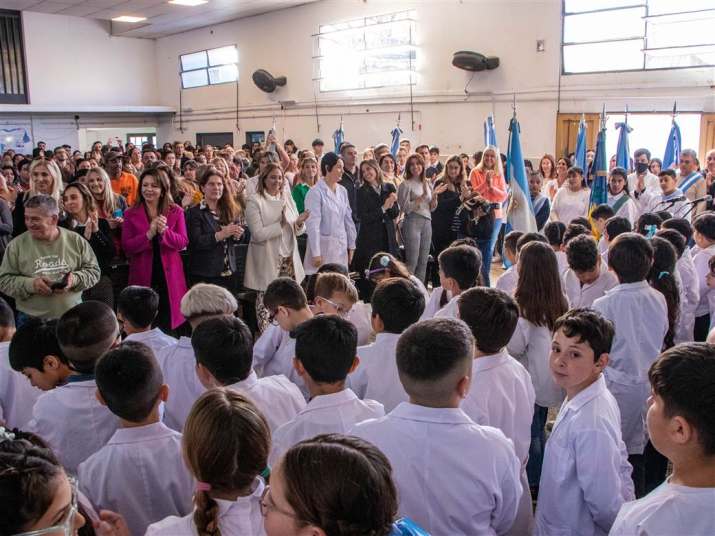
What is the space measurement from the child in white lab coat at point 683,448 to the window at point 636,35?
8439mm

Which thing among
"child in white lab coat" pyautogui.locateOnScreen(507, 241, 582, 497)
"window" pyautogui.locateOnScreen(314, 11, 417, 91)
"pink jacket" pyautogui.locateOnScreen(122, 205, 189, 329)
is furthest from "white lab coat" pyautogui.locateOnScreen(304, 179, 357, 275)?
"window" pyautogui.locateOnScreen(314, 11, 417, 91)

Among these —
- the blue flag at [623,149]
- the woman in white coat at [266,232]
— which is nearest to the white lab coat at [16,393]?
the woman in white coat at [266,232]

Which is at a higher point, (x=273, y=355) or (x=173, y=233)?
(x=173, y=233)

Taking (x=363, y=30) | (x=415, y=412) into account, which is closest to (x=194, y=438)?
(x=415, y=412)

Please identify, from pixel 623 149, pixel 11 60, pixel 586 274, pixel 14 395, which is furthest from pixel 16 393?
pixel 11 60

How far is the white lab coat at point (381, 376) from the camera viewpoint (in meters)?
2.29

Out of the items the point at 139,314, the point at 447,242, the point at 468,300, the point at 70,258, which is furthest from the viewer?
the point at 447,242

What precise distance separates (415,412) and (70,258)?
8.16 ft

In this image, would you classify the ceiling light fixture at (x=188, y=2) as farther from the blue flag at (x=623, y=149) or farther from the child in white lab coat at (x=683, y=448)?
the child in white lab coat at (x=683, y=448)

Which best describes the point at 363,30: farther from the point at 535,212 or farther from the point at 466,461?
the point at 466,461

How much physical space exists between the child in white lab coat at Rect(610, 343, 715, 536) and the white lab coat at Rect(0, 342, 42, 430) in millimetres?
2069

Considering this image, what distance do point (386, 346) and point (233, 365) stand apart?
624 millimetres

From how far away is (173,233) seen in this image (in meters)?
3.89

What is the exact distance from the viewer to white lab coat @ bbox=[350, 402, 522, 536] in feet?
4.99
